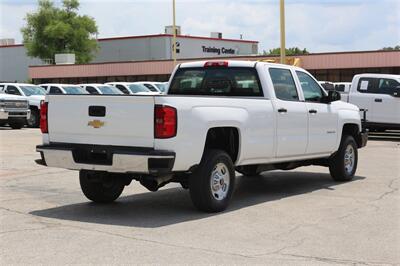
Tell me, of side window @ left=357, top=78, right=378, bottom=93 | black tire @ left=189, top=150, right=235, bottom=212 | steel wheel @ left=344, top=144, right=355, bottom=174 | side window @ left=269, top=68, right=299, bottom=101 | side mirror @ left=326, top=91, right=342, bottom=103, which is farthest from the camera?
side window @ left=357, top=78, right=378, bottom=93

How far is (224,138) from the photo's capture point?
8.34 meters

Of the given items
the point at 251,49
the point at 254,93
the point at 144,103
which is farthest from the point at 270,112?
the point at 251,49

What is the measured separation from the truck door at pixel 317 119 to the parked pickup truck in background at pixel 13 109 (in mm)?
16959

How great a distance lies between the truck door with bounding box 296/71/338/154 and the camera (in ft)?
32.3

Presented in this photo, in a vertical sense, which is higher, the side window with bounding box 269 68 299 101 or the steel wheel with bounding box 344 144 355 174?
the side window with bounding box 269 68 299 101

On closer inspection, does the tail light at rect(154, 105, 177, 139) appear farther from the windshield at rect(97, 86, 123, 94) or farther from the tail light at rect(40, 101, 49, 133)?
the windshield at rect(97, 86, 123, 94)

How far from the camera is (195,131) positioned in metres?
7.54

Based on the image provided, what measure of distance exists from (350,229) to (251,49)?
80620 mm

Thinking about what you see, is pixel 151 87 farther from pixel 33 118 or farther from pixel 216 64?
pixel 216 64

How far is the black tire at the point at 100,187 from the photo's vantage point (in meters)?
8.41

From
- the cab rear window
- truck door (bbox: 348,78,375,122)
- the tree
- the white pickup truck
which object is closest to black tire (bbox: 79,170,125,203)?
the white pickup truck

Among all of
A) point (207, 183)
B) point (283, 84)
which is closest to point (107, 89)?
point (283, 84)

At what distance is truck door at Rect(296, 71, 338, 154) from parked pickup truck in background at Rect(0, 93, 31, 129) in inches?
668

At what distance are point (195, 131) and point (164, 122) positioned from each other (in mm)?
483
